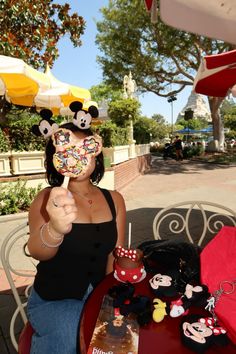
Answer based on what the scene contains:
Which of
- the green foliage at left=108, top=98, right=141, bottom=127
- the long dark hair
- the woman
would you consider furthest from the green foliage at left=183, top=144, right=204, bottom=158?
the woman

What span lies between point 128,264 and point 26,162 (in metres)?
6.28

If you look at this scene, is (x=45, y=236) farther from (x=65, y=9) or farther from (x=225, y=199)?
(x=65, y=9)

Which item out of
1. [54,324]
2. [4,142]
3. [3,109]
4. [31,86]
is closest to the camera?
[54,324]

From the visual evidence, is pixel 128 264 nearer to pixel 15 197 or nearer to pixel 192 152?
pixel 15 197

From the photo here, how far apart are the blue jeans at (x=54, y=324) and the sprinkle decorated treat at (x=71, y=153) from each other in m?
0.80

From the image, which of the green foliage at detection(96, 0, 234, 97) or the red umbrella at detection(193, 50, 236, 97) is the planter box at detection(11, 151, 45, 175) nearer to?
the red umbrella at detection(193, 50, 236, 97)

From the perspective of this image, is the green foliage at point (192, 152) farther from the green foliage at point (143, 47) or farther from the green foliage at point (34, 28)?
the green foliage at point (34, 28)

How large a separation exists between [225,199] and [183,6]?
21.8 ft

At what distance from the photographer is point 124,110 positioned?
14.2m

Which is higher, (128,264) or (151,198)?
(128,264)

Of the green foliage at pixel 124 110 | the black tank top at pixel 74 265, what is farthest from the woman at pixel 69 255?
the green foliage at pixel 124 110

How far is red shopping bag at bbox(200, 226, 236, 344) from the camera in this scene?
125 cm

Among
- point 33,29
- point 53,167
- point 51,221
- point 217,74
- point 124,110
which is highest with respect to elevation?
point 33,29

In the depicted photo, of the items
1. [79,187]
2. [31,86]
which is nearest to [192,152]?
[31,86]
